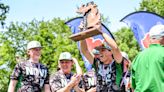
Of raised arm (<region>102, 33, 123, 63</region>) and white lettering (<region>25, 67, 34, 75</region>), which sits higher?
raised arm (<region>102, 33, 123, 63</region>)

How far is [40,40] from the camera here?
40781 millimetres

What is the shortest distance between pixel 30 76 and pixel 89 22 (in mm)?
1596

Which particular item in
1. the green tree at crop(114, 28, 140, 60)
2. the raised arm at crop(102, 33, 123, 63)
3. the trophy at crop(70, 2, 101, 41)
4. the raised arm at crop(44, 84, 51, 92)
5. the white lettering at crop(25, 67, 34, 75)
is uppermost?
the green tree at crop(114, 28, 140, 60)

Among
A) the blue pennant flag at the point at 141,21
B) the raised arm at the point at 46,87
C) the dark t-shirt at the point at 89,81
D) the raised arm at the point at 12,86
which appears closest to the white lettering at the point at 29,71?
the raised arm at the point at 12,86

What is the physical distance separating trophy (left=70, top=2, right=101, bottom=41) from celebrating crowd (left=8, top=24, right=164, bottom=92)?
147 millimetres

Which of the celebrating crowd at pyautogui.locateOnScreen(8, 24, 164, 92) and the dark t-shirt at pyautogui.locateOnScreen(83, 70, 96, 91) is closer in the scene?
the celebrating crowd at pyautogui.locateOnScreen(8, 24, 164, 92)

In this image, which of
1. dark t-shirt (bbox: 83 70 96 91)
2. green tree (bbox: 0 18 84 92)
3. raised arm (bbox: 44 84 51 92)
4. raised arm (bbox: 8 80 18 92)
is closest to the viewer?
raised arm (bbox: 8 80 18 92)

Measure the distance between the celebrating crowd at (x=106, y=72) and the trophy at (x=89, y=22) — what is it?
147mm

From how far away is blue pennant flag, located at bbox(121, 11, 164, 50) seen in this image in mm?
11913

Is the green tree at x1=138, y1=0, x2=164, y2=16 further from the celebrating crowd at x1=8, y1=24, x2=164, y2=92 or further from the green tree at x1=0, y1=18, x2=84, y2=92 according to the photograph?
the celebrating crowd at x1=8, y1=24, x2=164, y2=92

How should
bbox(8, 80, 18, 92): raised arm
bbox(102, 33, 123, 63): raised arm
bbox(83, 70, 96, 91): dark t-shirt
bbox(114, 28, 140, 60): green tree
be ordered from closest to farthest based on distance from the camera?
bbox(102, 33, 123, 63): raised arm
bbox(8, 80, 18, 92): raised arm
bbox(83, 70, 96, 91): dark t-shirt
bbox(114, 28, 140, 60): green tree

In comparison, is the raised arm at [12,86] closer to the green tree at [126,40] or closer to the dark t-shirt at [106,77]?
the dark t-shirt at [106,77]

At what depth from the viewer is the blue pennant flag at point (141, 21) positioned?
469 inches

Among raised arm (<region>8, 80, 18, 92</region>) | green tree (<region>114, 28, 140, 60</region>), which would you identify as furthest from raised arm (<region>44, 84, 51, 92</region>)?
green tree (<region>114, 28, 140, 60</region>)
